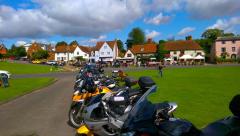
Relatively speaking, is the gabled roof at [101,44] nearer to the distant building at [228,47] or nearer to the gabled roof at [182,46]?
the gabled roof at [182,46]

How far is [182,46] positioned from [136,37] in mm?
34810

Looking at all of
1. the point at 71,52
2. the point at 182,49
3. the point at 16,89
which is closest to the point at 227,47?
the point at 182,49

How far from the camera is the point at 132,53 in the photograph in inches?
4358

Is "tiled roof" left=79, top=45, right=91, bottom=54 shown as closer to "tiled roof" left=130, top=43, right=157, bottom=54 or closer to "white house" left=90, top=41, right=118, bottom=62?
"white house" left=90, top=41, right=118, bottom=62

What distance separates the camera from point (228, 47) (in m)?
101

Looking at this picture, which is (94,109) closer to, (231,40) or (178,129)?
(178,129)

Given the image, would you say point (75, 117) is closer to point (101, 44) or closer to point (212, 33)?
point (101, 44)

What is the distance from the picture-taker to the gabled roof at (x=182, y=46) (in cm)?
10369

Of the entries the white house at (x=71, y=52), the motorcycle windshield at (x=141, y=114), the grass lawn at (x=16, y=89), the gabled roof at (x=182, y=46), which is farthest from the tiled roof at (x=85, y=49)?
the motorcycle windshield at (x=141, y=114)

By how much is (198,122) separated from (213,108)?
266 cm

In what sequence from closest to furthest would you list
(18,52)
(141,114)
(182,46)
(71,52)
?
(141,114), (182,46), (71,52), (18,52)

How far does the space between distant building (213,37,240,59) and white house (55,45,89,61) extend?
45.4m

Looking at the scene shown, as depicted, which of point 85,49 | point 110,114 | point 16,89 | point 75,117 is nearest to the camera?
point 110,114

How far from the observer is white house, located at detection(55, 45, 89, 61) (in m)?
126
